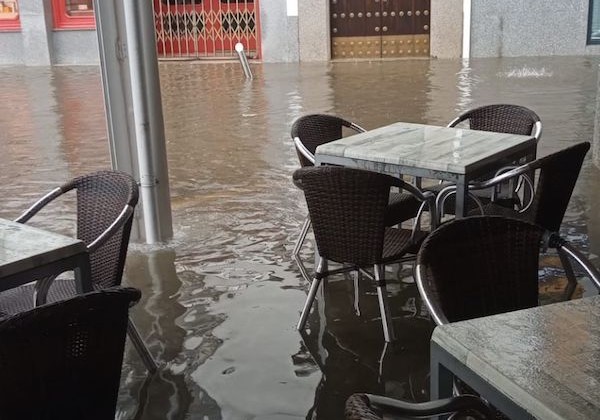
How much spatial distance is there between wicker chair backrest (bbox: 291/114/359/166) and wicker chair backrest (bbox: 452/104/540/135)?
2.32 feet

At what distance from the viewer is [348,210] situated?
3.04 meters

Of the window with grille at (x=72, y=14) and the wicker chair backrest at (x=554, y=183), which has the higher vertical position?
the window with grille at (x=72, y=14)

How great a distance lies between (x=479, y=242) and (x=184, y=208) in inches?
147

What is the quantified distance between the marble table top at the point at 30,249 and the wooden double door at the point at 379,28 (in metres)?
13.5

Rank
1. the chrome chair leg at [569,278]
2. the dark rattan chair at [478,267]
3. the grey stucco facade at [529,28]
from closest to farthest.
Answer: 1. the dark rattan chair at [478,267]
2. the chrome chair leg at [569,278]
3. the grey stucco facade at [529,28]

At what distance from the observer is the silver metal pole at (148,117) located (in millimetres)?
4426

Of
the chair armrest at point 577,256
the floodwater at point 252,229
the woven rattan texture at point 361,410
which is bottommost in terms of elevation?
the floodwater at point 252,229

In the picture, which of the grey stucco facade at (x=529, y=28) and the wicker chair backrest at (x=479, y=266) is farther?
the grey stucco facade at (x=529, y=28)

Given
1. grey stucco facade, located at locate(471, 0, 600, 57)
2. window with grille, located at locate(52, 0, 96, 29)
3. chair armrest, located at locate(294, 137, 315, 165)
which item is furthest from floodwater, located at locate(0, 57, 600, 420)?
window with grille, located at locate(52, 0, 96, 29)

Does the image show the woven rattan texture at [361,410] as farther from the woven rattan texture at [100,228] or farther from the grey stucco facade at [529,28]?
the grey stucco facade at [529,28]

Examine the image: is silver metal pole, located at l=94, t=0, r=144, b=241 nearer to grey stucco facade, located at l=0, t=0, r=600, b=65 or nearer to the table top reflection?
the table top reflection

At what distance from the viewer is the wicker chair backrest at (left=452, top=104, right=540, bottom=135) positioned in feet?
14.4

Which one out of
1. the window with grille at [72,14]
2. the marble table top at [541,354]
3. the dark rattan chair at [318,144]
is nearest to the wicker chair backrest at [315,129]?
the dark rattan chair at [318,144]

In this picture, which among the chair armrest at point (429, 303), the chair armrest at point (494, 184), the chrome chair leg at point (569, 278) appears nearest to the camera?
the chair armrest at point (429, 303)
